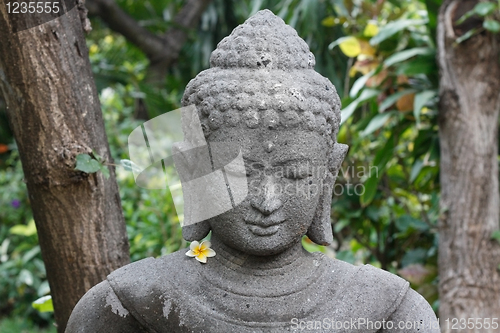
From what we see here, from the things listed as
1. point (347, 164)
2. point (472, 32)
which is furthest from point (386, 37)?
point (347, 164)

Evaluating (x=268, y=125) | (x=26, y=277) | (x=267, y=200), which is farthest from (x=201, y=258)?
(x=26, y=277)

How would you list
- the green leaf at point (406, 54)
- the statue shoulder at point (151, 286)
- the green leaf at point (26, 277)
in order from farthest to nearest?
the green leaf at point (26, 277)
the green leaf at point (406, 54)
the statue shoulder at point (151, 286)

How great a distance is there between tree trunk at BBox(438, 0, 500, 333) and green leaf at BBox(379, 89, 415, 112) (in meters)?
0.20

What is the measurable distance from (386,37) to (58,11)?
70.1 inches

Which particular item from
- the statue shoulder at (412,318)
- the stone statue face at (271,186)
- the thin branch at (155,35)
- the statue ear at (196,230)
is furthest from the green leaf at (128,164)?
the thin branch at (155,35)

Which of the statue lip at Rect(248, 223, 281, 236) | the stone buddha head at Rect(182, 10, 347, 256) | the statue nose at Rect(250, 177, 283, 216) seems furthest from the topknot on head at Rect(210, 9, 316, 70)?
the statue lip at Rect(248, 223, 281, 236)

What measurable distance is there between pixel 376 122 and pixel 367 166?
0.48 m

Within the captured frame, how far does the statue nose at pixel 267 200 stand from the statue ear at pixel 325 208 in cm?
21

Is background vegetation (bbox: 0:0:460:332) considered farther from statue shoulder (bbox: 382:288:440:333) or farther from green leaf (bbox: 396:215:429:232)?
statue shoulder (bbox: 382:288:440:333)

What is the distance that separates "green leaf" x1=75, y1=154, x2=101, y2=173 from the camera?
1906 millimetres

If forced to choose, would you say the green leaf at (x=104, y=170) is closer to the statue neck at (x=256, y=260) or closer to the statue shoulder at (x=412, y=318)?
the statue neck at (x=256, y=260)

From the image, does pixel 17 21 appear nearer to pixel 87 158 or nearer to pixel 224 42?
pixel 87 158

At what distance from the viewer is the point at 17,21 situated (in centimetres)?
193

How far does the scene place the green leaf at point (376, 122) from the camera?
3.09m
